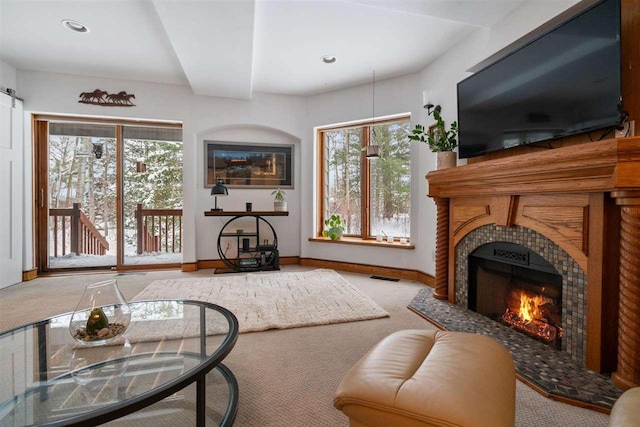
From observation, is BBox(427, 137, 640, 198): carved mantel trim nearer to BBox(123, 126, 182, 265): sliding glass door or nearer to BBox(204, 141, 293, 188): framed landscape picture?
BBox(204, 141, 293, 188): framed landscape picture

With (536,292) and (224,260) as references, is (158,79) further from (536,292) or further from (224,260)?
(536,292)

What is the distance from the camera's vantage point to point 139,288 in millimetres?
3586

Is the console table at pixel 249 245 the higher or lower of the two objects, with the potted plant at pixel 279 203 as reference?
lower

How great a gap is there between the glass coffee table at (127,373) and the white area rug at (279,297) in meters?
0.76

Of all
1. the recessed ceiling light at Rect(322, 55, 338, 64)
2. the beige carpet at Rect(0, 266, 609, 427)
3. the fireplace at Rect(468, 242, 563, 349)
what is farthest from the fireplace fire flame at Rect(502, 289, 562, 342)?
the recessed ceiling light at Rect(322, 55, 338, 64)

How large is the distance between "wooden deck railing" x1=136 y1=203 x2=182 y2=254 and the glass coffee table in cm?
319

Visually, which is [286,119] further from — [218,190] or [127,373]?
[127,373]

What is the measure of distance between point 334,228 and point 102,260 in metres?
3.58

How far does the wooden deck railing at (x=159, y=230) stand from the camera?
470 cm

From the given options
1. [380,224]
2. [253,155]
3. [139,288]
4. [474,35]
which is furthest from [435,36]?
[139,288]

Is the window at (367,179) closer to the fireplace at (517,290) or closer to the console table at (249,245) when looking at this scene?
the console table at (249,245)

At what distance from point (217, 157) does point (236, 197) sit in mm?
695

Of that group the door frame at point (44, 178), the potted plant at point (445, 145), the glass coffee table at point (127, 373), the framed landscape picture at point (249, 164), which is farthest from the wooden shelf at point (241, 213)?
the glass coffee table at point (127, 373)

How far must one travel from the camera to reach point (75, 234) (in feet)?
14.8
